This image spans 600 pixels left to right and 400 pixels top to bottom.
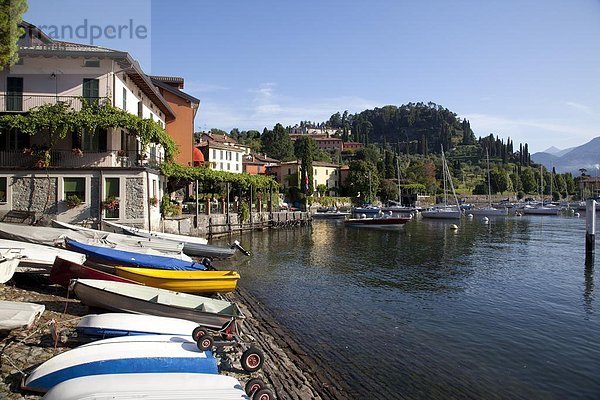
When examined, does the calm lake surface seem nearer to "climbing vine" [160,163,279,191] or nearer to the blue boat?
the blue boat

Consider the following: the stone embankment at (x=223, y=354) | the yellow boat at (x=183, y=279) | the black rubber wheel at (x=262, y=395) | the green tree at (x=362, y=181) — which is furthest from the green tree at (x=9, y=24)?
the green tree at (x=362, y=181)

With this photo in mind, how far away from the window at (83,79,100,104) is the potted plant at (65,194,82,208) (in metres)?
5.69

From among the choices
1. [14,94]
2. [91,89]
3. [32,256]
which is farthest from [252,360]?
[14,94]

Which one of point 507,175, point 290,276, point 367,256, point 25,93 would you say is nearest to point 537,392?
point 290,276

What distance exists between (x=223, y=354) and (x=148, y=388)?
3498 mm

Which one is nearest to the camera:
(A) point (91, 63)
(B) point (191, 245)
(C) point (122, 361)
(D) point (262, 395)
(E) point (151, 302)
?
(C) point (122, 361)

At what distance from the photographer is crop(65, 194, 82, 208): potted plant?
2470 centimetres

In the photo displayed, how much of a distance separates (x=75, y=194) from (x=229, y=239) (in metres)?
13.9

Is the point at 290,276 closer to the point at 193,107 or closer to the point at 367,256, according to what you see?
the point at 367,256

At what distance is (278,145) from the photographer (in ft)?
421

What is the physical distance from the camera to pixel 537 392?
9508 millimetres

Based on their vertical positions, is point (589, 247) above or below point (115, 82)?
below

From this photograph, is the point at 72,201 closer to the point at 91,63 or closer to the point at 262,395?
the point at 91,63

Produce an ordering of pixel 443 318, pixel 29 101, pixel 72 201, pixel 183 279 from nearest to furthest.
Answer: pixel 183 279 < pixel 443 318 < pixel 72 201 < pixel 29 101
